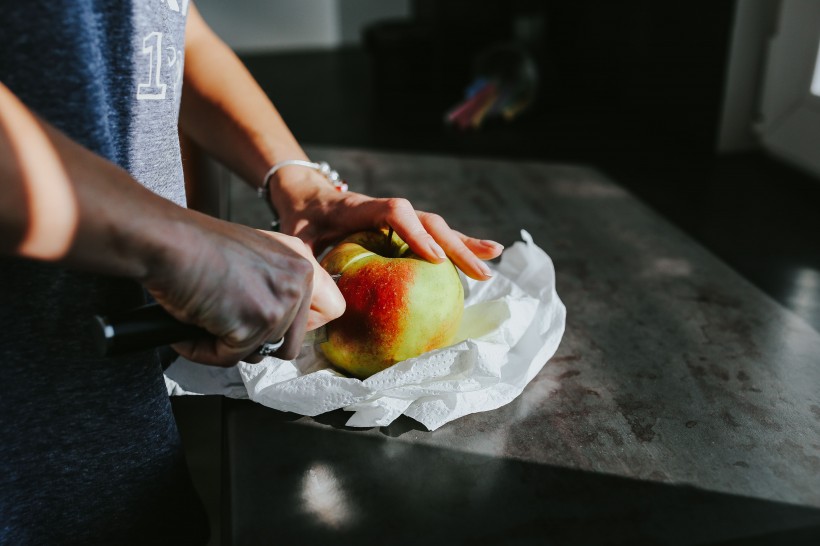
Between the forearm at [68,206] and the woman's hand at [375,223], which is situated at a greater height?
the forearm at [68,206]

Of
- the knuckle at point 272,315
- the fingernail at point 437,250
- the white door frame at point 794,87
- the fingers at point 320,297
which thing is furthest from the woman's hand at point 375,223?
the white door frame at point 794,87

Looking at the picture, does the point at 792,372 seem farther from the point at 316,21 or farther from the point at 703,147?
the point at 316,21

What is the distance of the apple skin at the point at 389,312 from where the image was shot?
0.73m

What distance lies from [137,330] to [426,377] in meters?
0.31

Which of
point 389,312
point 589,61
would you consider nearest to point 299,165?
point 389,312

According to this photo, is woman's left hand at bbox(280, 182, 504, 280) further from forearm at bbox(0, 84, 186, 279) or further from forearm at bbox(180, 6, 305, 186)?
forearm at bbox(0, 84, 186, 279)

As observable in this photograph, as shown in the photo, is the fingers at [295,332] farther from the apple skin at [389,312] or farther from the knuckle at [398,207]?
the knuckle at [398,207]

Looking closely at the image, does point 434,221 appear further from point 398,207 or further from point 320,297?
point 320,297

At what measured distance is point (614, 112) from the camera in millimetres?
1974

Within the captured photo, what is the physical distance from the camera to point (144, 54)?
2.08 feet

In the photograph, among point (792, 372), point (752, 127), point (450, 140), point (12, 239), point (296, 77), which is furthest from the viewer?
point (296, 77)

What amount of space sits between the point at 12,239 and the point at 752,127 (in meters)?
1.52

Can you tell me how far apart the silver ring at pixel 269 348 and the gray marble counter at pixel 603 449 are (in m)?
0.11

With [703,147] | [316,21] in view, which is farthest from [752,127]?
[316,21]
